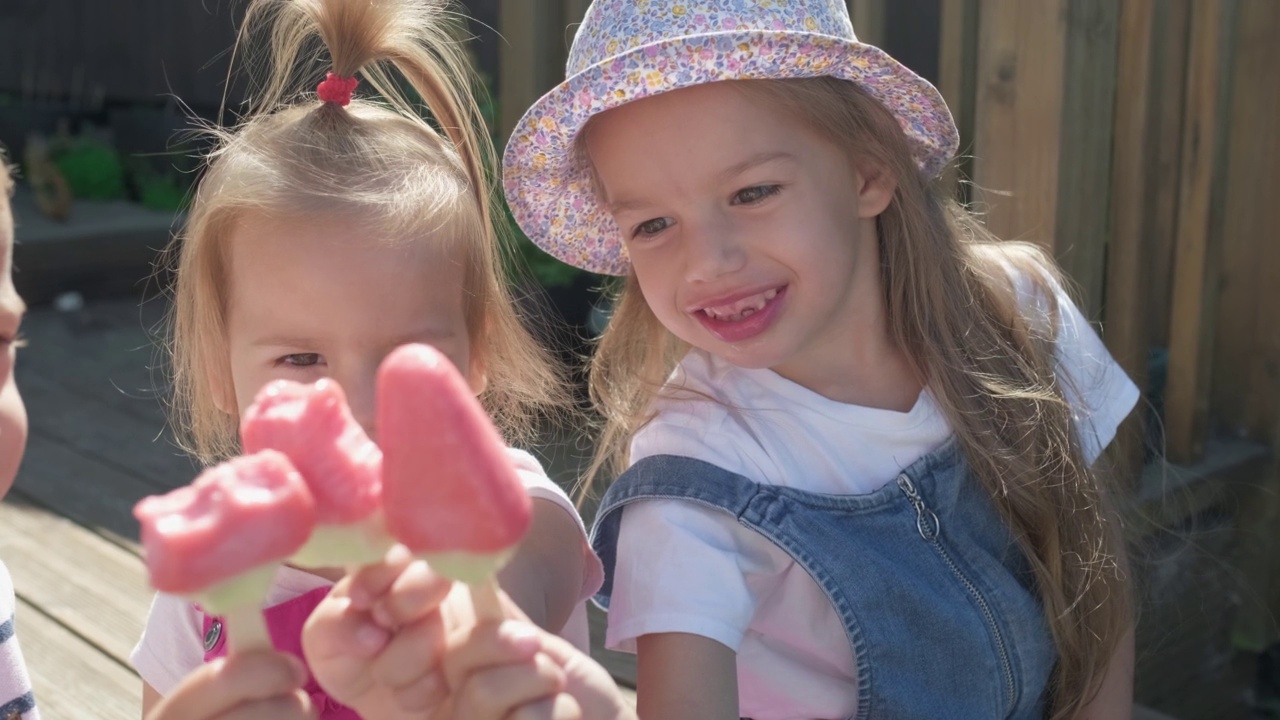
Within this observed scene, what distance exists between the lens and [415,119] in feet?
5.58

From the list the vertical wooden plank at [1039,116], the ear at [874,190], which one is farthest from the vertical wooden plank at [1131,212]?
the ear at [874,190]

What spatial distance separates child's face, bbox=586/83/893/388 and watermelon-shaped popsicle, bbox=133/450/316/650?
2.84 ft

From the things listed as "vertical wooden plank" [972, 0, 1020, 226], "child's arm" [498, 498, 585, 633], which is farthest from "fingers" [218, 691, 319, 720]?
"vertical wooden plank" [972, 0, 1020, 226]

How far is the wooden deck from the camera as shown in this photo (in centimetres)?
216

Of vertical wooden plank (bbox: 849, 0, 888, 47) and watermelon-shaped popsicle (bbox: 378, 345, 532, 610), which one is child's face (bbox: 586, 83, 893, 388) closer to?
watermelon-shaped popsicle (bbox: 378, 345, 532, 610)

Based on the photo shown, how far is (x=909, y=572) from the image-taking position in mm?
1693

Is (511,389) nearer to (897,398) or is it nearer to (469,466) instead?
(897,398)

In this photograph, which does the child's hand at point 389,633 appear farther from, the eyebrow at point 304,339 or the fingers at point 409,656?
the eyebrow at point 304,339

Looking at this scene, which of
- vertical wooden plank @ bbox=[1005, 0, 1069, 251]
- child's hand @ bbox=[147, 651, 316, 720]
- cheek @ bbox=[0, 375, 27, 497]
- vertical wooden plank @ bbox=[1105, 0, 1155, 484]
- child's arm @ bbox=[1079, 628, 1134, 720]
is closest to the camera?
child's hand @ bbox=[147, 651, 316, 720]

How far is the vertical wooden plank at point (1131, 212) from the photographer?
2629 mm

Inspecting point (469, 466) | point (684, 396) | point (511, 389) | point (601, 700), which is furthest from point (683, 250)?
point (469, 466)

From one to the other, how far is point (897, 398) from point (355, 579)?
3.52 ft

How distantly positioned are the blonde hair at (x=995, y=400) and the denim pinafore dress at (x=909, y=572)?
0.05m

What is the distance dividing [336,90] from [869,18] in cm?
160
